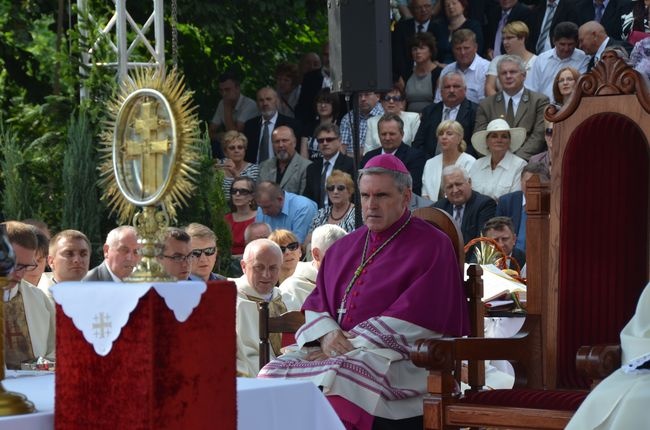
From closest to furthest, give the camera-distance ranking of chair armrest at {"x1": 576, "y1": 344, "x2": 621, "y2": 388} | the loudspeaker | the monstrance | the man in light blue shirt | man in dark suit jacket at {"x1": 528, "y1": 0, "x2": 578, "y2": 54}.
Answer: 1. the monstrance
2. chair armrest at {"x1": 576, "y1": 344, "x2": 621, "y2": 388}
3. the loudspeaker
4. the man in light blue shirt
5. man in dark suit jacket at {"x1": 528, "y1": 0, "x2": 578, "y2": 54}

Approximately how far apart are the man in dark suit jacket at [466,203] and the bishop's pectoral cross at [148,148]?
741cm

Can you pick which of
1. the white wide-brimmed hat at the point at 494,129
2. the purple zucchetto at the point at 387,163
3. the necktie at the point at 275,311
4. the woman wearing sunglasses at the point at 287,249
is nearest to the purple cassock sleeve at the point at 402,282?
the purple zucchetto at the point at 387,163

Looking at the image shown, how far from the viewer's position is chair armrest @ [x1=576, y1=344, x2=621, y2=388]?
535cm

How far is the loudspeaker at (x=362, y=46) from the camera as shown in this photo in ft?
32.3

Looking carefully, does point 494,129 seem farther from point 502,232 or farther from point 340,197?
→ point 502,232

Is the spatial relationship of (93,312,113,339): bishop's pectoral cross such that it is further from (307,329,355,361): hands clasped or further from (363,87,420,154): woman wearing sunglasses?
(363,87,420,154): woman wearing sunglasses

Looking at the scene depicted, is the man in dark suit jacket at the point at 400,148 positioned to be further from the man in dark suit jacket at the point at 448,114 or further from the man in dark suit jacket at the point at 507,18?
the man in dark suit jacket at the point at 507,18

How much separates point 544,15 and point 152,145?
413 inches

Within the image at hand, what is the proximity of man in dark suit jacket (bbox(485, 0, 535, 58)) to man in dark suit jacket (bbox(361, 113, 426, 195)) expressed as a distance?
205cm

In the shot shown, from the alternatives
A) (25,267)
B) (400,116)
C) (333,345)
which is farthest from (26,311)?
(400,116)

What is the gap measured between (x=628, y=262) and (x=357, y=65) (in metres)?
3.97

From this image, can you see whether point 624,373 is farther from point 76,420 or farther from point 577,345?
point 76,420

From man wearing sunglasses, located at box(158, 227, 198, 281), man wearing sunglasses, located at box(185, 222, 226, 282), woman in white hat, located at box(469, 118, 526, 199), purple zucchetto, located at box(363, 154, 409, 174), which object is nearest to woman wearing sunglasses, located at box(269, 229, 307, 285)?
man wearing sunglasses, located at box(185, 222, 226, 282)

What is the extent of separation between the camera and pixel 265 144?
1480cm
